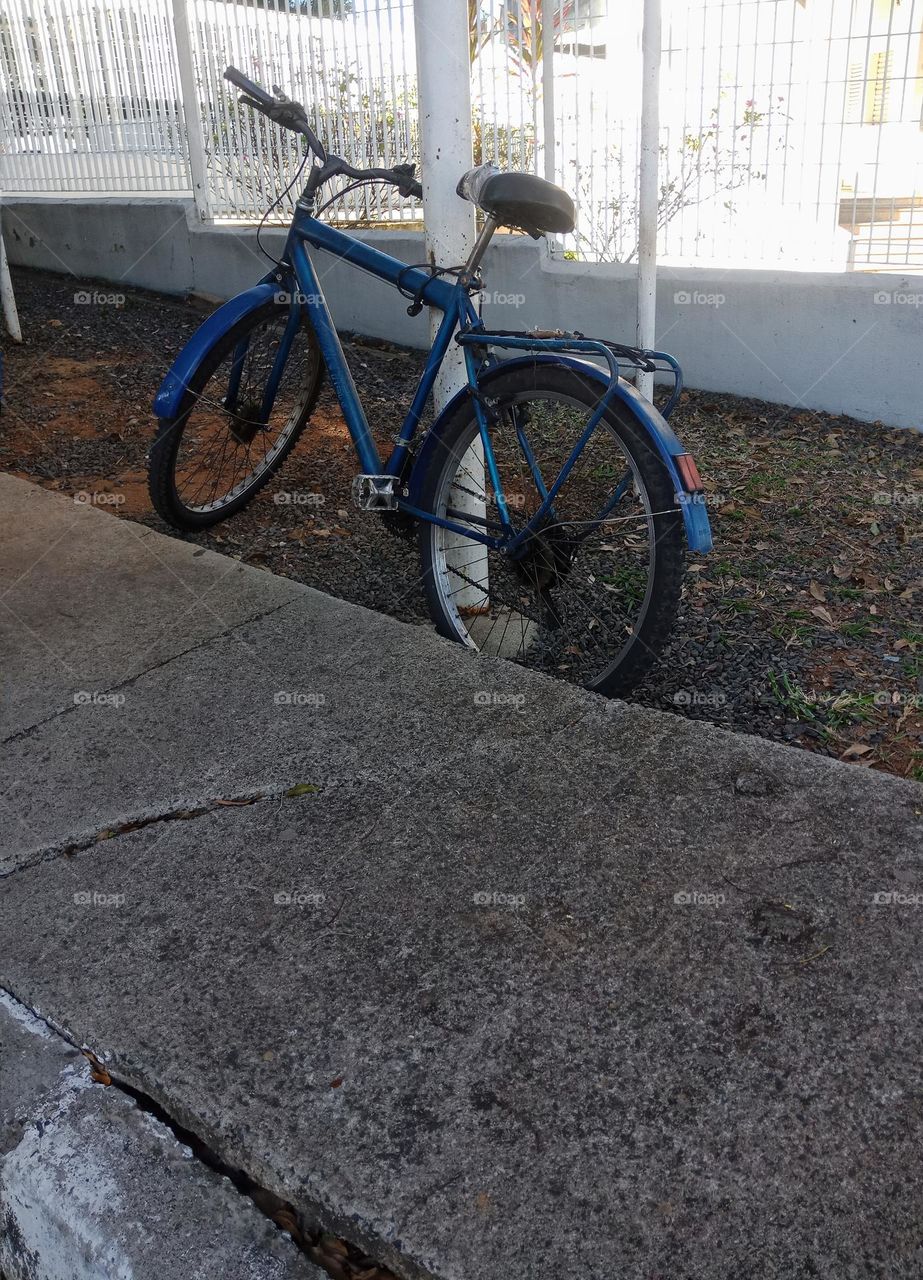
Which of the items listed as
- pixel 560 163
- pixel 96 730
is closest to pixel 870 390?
pixel 560 163

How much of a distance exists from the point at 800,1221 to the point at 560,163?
651cm

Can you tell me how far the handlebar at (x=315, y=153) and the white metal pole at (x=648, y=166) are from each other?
4.38 feet

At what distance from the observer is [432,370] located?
3.56m

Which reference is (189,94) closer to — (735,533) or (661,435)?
(735,533)

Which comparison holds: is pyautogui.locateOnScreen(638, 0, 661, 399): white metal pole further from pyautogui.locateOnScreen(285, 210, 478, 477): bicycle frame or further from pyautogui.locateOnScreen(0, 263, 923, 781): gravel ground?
pyautogui.locateOnScreen(285, 210, 478, 477): bicycle frame

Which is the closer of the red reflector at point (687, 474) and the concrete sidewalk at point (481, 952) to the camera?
the concrete sidewalk at point (481, 952)

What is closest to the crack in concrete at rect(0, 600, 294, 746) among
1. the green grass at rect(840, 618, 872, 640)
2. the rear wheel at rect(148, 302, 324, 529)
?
the rear wheel at rect(148, 302, 324, 529)

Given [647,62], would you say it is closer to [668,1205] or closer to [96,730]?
[96,730]

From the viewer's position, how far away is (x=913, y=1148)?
1736mm

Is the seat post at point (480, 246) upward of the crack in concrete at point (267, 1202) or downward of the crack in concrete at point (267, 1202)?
upward

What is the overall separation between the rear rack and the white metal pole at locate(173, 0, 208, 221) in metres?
6.34

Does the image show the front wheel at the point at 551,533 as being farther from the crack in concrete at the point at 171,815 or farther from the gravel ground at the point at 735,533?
the crack in concrete at the point at 171,815

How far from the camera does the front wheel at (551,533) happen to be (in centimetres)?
303

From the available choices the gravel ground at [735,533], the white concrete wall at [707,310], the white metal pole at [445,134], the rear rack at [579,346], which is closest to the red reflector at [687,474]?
the rear rack at [579,346]
